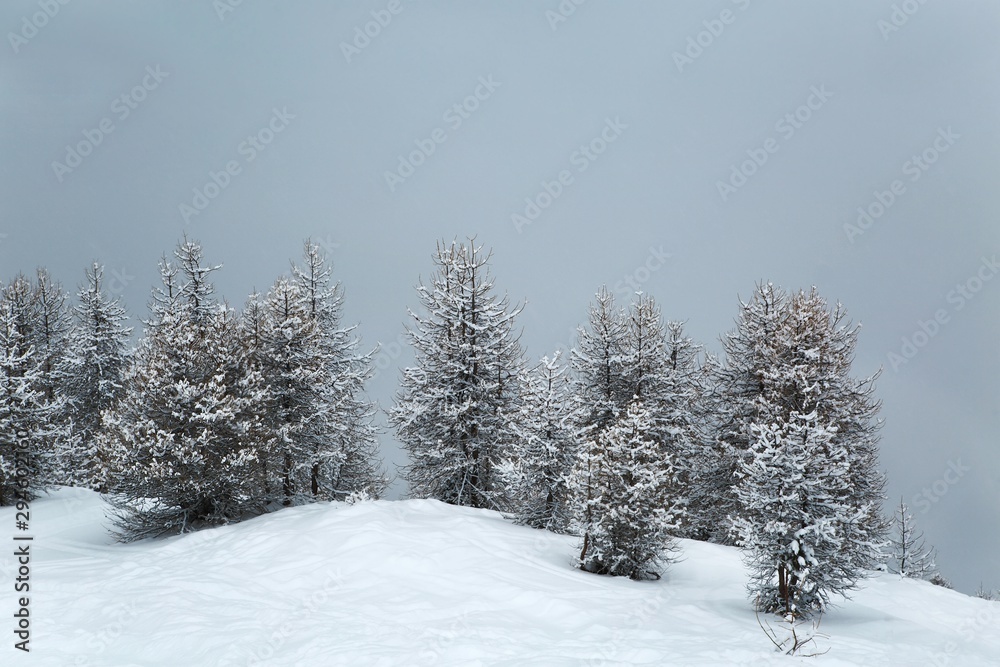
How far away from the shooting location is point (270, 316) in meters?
22.3

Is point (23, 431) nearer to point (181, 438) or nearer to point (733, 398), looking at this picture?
point (181, 438)

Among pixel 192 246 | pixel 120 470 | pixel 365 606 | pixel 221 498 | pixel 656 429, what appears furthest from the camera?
pixel 192 246

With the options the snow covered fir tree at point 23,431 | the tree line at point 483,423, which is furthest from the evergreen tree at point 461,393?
the snow covered fir tree at point 23,431

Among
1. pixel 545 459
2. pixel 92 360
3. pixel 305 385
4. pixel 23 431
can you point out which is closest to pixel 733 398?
pixel 545 459

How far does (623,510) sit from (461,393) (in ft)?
32.6

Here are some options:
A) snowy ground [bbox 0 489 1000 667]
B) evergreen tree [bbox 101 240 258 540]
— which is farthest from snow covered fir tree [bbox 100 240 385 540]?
snowy ground [bbox 0 489 1000 667]

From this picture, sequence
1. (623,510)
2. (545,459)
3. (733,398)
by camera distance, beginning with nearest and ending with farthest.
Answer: (623,510)
(545,459)
(733,398)

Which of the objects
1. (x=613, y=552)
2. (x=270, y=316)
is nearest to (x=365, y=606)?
(x=613, y=552)

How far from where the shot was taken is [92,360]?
2997cm

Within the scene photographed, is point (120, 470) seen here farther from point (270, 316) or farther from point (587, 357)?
point (587, 357)

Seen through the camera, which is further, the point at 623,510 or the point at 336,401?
the point at 336,401

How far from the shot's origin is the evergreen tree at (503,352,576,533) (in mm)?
19641

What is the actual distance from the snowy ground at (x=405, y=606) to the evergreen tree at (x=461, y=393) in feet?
16.4

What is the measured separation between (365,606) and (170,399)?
10.5 m
